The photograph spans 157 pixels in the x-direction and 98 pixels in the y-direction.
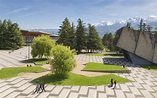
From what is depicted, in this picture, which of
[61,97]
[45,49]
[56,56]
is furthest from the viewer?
[45,49]

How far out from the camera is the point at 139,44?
52312 mm

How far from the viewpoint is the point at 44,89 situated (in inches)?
1023

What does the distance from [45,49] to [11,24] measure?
1549 inches

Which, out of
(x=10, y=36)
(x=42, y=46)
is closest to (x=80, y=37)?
(x=42, y=46)

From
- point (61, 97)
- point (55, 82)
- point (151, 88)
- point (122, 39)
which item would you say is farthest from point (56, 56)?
point (122, 39)

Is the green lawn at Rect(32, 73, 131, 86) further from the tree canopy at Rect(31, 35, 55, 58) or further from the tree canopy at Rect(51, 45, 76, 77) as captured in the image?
the tree canopy at Rect(31, 35, 55, 58)

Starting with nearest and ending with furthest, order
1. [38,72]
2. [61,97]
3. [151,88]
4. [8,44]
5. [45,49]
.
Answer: [61,97], [151,88], [38,72], [45,49], [8,44]

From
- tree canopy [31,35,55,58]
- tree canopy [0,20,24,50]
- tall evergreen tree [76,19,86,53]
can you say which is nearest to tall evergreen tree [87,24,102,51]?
tall evergreen tree [76,19,86,53]

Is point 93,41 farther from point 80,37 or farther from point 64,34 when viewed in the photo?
point 64,34

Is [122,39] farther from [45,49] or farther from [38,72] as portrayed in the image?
[38,72]

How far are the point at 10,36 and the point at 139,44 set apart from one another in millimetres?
56707

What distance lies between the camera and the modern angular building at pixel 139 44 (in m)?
51.7

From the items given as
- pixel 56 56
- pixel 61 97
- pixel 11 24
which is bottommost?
pixel 61 97

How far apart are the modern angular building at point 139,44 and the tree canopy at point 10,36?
48.9 m
